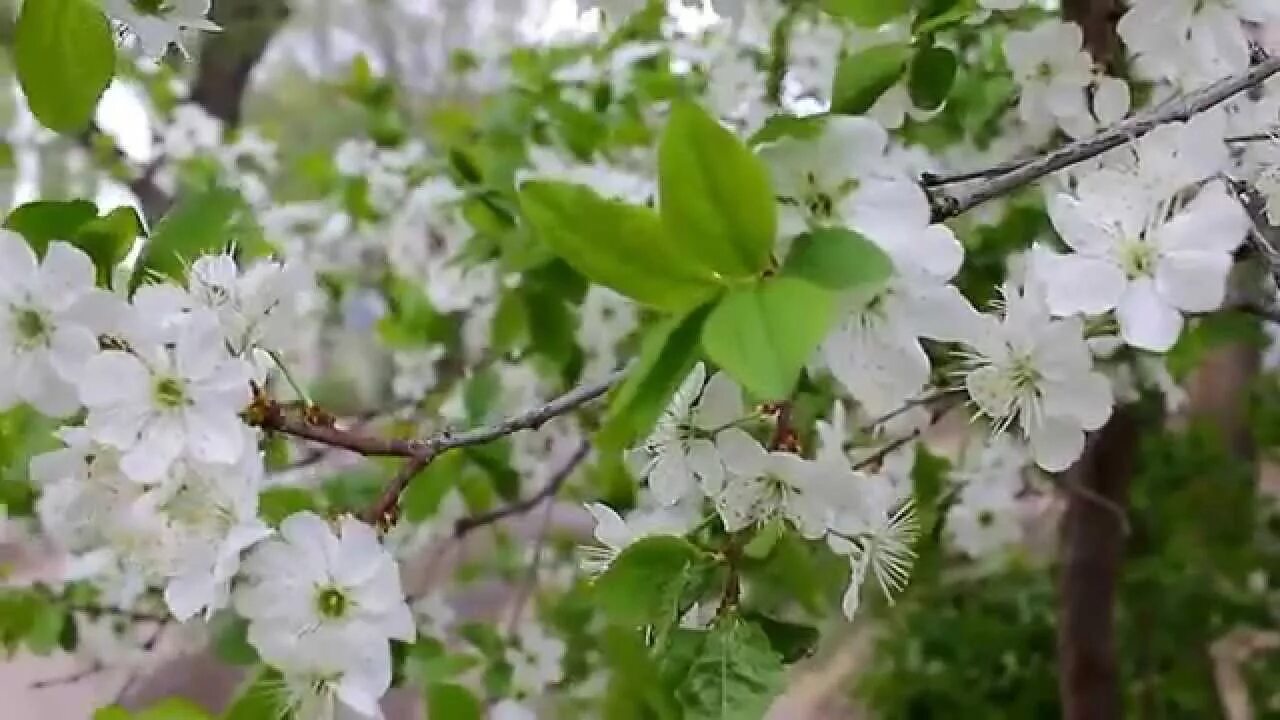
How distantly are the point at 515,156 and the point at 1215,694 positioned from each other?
976 millimetres

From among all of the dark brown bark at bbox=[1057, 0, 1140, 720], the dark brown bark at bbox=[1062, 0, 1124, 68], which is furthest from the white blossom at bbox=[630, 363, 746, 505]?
the dark brown bark at bbox=[1057, 0, 1140, 720]

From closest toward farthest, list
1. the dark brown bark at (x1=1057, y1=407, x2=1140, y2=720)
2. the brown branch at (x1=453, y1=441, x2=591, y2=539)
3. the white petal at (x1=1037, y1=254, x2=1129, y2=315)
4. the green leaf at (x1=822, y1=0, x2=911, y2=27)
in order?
1. the white petal at (x1=1037, y1=254, x2=1129, y2=315)
2. the green leaf at (x1=822, y1=0, x2=911, y2=27)
3. the brown branch at (x1=453, y1=441, x2=591, y2=539)
4. the dark brown bark at (x1=1057, y1=407, x2=1140, y2=720)

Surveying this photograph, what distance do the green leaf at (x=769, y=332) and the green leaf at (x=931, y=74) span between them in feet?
1.03

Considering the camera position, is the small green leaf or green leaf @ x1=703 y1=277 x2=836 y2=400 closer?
green leaf @ x1=703 y1=277 x2=836 y2=400

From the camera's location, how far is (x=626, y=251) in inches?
16.2

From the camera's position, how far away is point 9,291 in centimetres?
51

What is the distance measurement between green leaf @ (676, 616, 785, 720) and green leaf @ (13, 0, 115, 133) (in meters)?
0.31

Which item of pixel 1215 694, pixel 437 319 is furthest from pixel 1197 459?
pixel 437 319

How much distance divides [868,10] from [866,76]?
32 millimetres

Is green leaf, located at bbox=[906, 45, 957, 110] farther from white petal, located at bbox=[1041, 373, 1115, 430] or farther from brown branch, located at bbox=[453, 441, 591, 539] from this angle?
brown branch, located at bbox=[453, 441, 591, 539]

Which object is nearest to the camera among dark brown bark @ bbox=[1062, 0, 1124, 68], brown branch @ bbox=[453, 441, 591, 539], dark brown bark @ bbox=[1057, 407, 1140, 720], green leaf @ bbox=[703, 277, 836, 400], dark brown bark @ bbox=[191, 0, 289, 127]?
green leaf @ bbox=[703, 277, 836, 400]

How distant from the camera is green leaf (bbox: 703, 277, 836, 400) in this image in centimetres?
37

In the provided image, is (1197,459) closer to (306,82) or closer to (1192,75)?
(1192,75)

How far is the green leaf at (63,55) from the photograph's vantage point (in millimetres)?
525
